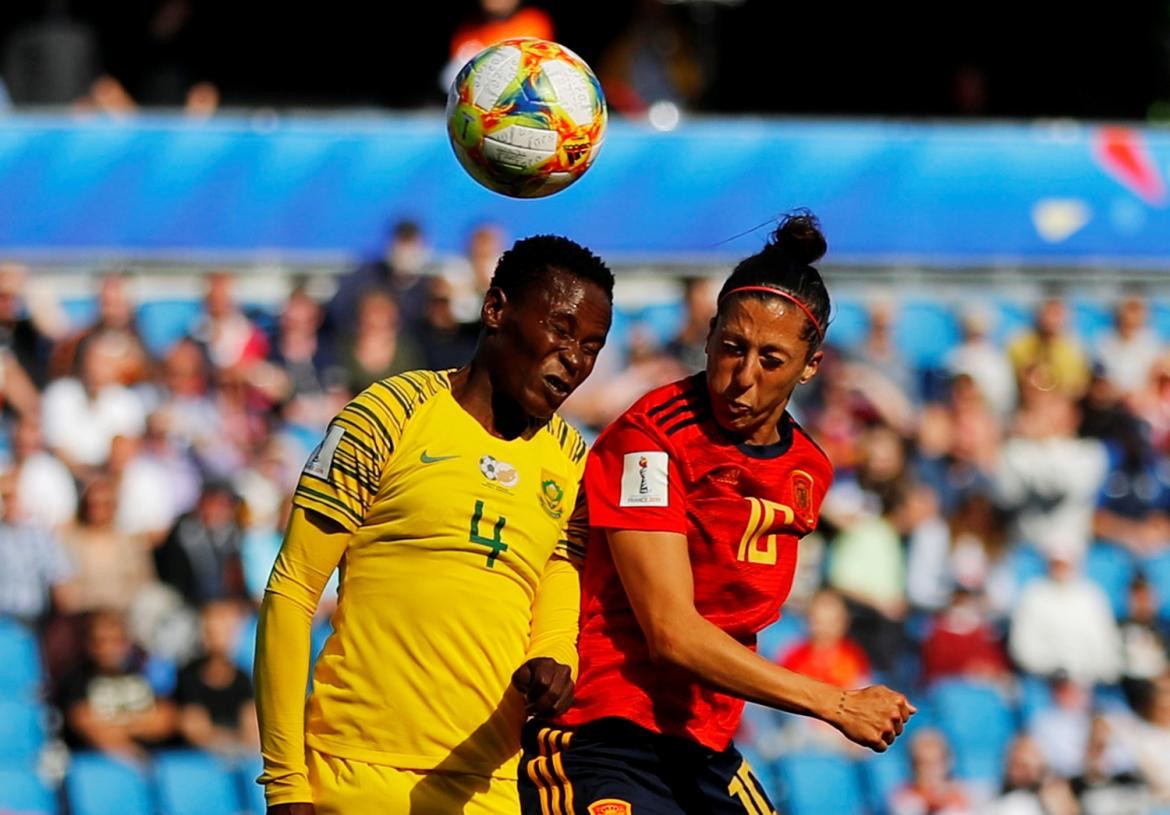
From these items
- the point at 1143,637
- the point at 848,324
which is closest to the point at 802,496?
the point at 1143,637

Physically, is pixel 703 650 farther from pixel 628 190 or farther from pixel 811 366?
pixel 628 190

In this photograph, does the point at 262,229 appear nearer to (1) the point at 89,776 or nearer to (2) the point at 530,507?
(1) the point at 89,776

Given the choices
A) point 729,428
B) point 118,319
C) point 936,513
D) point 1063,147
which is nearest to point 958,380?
point 936,513

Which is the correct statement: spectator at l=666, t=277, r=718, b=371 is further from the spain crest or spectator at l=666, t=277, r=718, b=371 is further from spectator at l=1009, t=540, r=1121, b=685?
the spain crest

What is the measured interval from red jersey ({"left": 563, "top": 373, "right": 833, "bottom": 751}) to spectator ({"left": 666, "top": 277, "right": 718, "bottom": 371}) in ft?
21.3

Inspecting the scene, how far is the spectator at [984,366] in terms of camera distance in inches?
495

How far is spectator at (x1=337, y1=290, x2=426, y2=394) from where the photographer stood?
11328mm

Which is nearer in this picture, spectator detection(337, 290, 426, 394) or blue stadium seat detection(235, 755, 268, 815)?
blue stadium seat detection(235, 755, 268, 815)

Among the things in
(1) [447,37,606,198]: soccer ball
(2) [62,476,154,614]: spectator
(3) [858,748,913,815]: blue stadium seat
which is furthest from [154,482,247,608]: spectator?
(1) [447,37,606,198]: soccer ball

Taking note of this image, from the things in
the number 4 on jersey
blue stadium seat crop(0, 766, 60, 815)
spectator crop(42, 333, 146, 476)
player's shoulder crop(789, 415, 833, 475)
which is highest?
spectator crop(42, 333, 146, 476)

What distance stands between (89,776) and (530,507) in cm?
595

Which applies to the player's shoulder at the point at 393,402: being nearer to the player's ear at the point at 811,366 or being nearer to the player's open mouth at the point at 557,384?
the player's open mouth at the point at 557,384

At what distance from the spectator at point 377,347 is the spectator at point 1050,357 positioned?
385cm

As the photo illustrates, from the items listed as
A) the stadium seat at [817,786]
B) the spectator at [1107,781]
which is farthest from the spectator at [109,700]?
the spectator at [1107,781]
